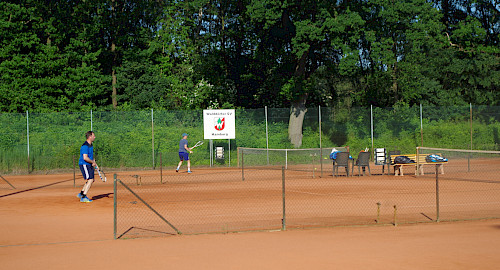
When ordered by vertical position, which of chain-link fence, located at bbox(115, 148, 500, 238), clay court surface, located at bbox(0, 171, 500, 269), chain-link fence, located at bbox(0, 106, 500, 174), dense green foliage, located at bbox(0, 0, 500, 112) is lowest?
clay court surface, located at bbox(0, 171, 500, 269)

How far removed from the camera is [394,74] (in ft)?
145

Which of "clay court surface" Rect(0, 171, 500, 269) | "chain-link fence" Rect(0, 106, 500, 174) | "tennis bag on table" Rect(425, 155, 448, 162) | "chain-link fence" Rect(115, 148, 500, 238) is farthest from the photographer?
"chain-link fence" Rect(0, 106, 500, 174)

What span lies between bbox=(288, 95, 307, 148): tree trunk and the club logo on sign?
545cm

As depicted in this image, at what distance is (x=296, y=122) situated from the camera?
118 feet

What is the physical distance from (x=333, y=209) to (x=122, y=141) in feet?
62.5

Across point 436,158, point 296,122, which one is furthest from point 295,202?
point 296,122

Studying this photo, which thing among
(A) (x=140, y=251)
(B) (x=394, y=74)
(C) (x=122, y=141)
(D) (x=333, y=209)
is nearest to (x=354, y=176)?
(D) (x=333, y=209)

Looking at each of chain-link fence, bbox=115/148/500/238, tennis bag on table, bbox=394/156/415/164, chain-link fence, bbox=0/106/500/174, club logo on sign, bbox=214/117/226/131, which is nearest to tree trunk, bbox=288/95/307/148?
chain-link fence, bbox=0/106/500/174

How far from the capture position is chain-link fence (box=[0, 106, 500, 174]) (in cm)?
2973

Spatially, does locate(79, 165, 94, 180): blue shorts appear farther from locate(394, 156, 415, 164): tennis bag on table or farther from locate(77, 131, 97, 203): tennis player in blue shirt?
locate(394, 156, 415, 164): tennis bag on table

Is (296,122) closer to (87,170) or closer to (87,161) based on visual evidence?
(87,170)

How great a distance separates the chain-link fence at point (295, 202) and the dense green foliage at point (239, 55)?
14.4m

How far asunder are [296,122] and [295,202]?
68.1 feet

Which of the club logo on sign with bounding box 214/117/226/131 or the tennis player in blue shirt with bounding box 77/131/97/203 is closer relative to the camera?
the tennis player in blue shirt with bounding box 77/131/97/203
